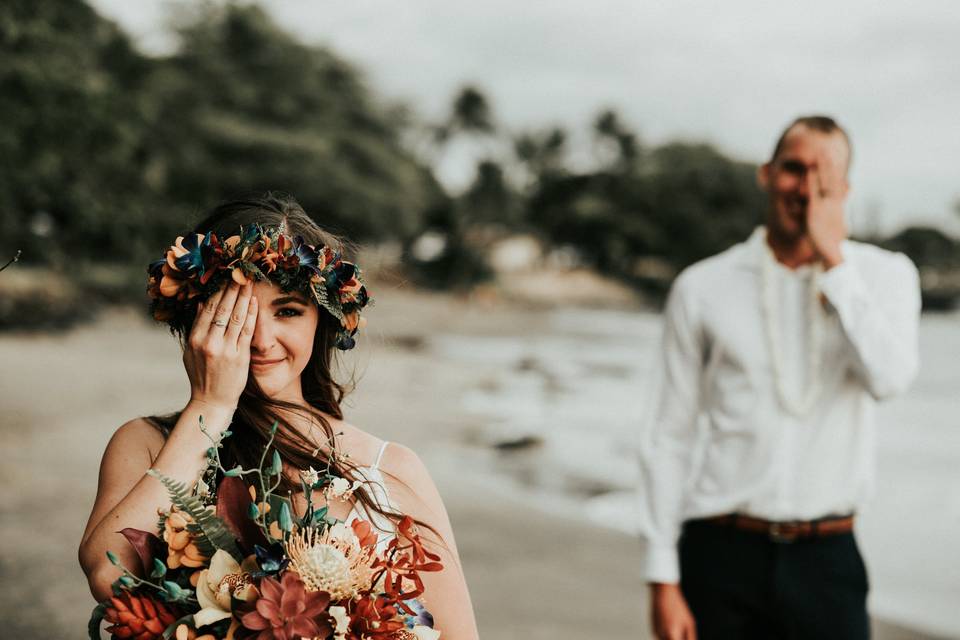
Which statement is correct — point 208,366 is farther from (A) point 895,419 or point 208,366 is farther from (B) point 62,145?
(A) point 895,419

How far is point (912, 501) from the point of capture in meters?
14.2

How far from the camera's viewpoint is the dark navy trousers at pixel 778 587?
2887 millimetres

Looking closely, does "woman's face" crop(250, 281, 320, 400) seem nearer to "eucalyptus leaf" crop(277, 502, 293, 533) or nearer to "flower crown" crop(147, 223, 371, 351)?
"flower crown" crop(147, 223, 371, 351)

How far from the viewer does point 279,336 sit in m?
1.94

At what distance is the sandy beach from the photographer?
243 inches

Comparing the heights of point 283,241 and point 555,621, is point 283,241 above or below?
above

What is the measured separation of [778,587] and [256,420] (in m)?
1.85

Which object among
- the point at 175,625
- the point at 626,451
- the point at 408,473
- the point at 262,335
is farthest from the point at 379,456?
the point at 626,451

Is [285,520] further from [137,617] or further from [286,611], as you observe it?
[137,617]

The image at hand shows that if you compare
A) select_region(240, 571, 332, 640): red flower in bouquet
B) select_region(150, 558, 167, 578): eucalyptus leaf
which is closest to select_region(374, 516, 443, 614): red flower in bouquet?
select_region(240, 571, 332, 640): red flower in bouquet

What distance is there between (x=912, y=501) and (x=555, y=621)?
9899 mm

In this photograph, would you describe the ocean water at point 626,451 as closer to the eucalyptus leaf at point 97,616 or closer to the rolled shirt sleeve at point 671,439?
the rolled shirt sleeve at point 671,439

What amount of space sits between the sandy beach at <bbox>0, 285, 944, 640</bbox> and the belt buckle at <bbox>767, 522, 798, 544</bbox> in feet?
4.53

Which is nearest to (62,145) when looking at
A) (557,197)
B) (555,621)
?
(555,621)
